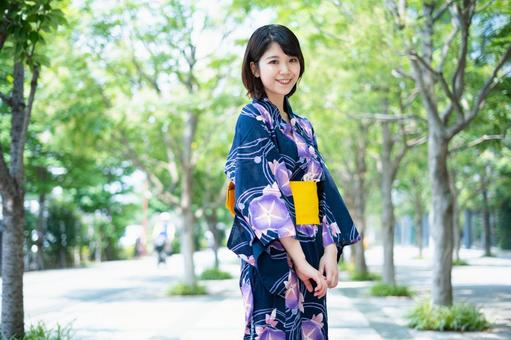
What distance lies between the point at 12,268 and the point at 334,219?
11.8 ft

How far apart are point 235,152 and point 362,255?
14.7 metres

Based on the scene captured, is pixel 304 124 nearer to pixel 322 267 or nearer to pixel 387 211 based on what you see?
pixel 322 267

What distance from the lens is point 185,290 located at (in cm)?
→ 1345

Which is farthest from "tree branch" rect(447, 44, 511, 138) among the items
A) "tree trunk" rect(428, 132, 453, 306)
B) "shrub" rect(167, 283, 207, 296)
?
"shrub" rect(167, 283, 207, 296)

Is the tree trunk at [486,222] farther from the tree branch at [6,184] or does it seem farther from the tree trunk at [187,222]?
the tree branch at [6,184]

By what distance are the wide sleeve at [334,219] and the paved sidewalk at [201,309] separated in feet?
16.2

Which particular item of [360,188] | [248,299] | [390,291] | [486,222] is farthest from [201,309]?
[486,222]

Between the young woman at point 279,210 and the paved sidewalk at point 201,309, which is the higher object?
the young woman at point 279,210

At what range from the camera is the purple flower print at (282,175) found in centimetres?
247

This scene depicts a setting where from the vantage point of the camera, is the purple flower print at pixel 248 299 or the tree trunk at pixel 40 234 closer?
the purple flower print at pixel 248 299

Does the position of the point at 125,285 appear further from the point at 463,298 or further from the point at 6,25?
the point at 6,25

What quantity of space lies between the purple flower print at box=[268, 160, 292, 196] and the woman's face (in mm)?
317

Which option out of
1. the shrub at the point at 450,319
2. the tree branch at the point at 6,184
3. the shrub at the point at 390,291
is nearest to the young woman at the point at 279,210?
the tree branch at the point at 6,184

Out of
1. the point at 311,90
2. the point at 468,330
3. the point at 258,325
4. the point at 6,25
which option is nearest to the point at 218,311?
the point at 468,330
